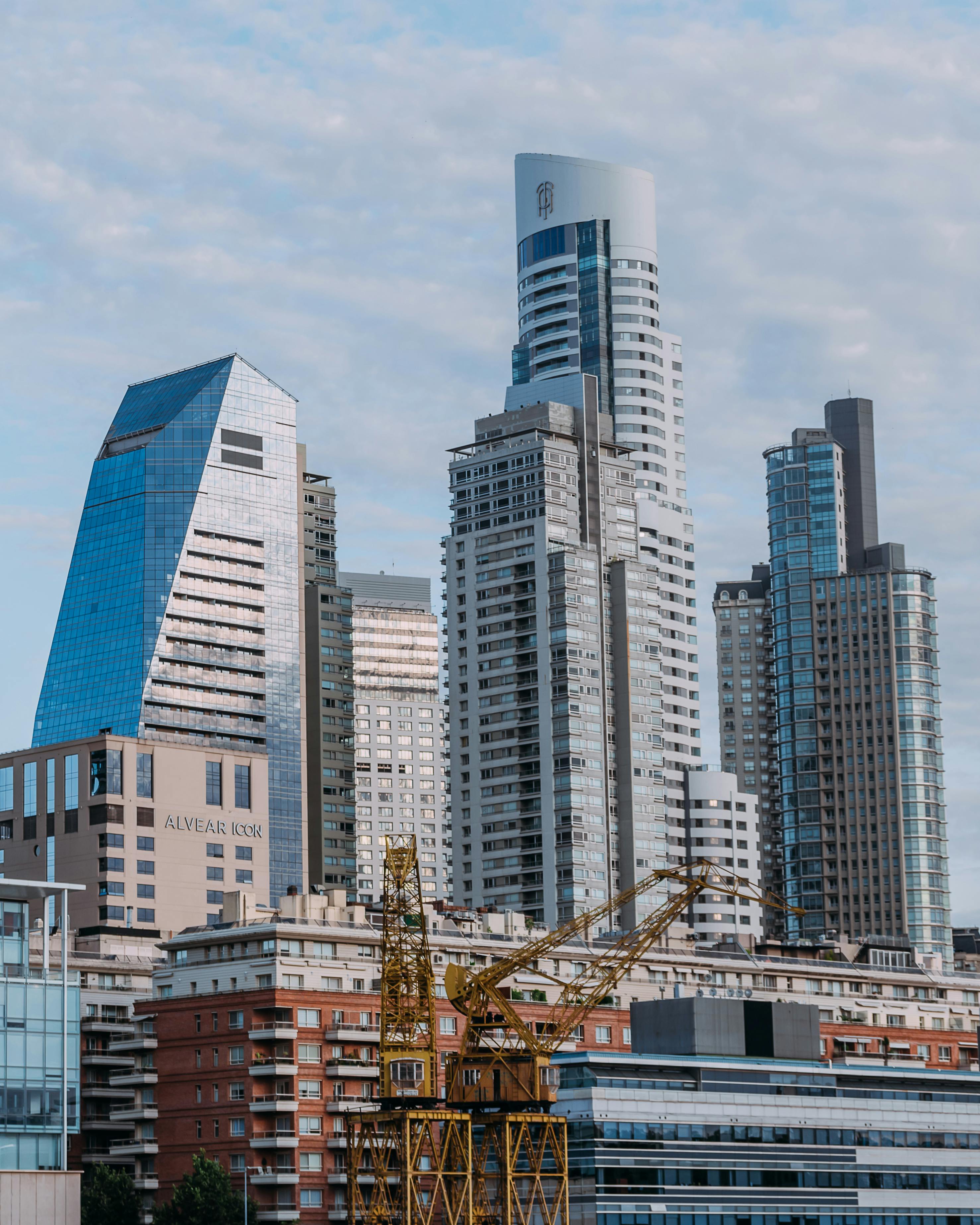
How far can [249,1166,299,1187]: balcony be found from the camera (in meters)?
180

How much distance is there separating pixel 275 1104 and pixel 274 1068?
9.77 ft

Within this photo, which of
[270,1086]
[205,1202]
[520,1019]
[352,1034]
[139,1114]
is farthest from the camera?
[139,1114]

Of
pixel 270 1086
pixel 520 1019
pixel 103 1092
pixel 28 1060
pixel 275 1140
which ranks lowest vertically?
pixel 275 1140

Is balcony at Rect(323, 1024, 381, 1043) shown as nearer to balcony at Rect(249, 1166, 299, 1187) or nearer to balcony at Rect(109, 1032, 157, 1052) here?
balcony at Rect(249, 1166, 299, 1187)

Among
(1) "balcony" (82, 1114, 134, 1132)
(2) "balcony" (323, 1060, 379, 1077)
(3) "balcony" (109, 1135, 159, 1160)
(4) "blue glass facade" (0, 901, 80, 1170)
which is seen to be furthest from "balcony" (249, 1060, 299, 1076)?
(4) "blue glass facade" (0, 901, 80, 1170)

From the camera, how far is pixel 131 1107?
194750mm

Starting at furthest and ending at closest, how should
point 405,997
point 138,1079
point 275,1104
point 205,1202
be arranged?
point 138,1079, point 275,1104, point 405,997, point 205,1202

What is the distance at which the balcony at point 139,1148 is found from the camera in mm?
188500

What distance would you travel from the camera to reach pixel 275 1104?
18200 centimetres

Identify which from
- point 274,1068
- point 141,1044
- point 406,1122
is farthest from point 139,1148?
point 406,1122

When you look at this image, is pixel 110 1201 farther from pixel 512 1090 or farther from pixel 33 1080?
pixel 33 1080

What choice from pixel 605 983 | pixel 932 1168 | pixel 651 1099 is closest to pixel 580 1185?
pixel 651 1099

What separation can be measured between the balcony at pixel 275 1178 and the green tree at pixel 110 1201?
1045 centimetres

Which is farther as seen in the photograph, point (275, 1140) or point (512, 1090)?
point (275, 1140)
